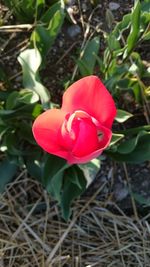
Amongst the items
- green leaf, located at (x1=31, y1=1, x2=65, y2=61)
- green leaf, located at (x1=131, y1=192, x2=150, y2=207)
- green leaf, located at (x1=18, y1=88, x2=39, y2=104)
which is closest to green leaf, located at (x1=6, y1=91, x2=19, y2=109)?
green leaf, located at (x1=18, y1=88, x2=39, y2=104)

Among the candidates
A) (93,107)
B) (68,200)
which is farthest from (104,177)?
(93,107)

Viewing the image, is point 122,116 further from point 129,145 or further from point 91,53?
point 91,53

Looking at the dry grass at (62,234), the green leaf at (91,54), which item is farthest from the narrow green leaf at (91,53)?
the dry grass at (62,234)

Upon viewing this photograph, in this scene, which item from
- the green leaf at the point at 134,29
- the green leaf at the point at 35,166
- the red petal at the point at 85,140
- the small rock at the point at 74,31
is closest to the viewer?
the red petal at the point at 85,140

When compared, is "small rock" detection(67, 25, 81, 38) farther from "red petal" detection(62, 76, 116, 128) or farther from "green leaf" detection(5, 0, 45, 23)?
"red petal" detection(62, 76, 116, 128)

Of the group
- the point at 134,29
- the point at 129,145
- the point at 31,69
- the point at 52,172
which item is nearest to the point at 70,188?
the point at 52,172

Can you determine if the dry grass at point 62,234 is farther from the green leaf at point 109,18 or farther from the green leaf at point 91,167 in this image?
the green leaf at point 109,18

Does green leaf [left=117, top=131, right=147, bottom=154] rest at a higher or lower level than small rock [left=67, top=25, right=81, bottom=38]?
lower
